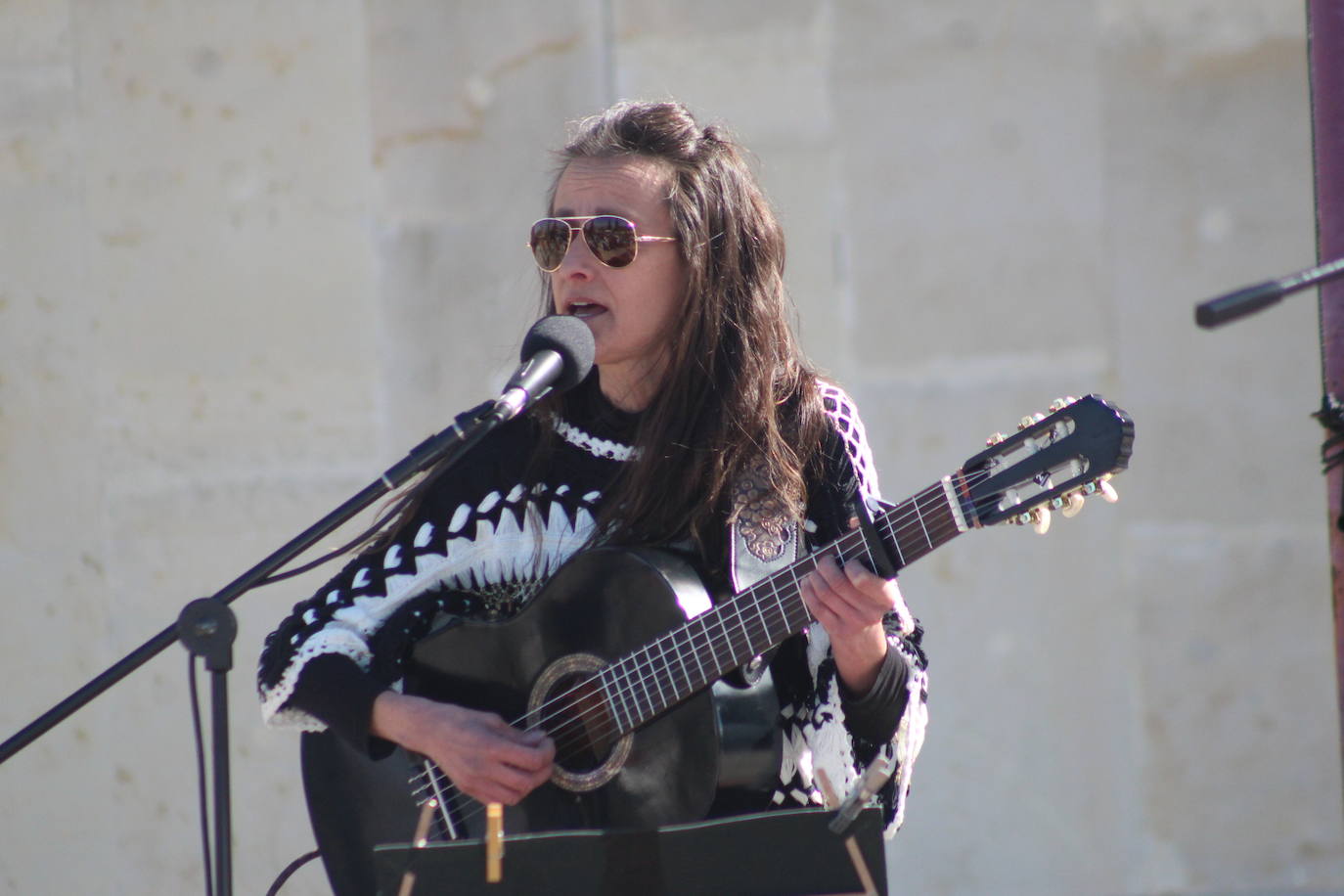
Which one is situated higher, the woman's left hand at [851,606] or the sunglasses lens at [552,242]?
the sunglasses lens at [552,242]

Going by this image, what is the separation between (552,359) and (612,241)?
1.57ft

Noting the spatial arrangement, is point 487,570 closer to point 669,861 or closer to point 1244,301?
point 669,861

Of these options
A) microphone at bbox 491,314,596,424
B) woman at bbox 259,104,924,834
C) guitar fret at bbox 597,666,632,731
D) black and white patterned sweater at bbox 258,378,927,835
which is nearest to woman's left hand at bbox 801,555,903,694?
woman at bbox 259,104,924,834

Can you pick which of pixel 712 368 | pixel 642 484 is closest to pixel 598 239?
pixel 712 368

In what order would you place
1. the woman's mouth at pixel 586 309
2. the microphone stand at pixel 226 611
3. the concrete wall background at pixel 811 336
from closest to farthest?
the microphone stand at pixel 226 611 → the woman's mouth at pixel 586 309 → the concrete wall background at pixel 811 336

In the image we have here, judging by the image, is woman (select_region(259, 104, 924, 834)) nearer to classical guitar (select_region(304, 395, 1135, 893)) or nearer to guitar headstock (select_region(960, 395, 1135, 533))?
classical guitar (select_region(304, 395, 1135, 893))

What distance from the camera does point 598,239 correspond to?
8.42 ft

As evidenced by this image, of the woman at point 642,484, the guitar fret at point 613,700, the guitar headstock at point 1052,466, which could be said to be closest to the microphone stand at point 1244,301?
the guitar headstock at point 1052,466

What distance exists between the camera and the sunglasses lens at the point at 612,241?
2.56m

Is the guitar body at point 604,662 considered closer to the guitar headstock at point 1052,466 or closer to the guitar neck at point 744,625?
the guitar neck at point 744,625

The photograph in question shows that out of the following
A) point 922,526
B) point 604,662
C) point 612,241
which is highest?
point 612,241

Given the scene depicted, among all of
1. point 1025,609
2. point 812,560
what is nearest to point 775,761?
point 812,560

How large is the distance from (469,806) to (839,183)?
2.55 metres

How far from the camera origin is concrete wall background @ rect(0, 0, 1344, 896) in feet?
14.4
